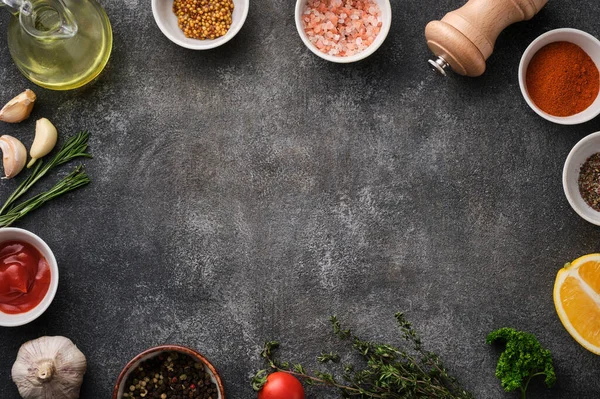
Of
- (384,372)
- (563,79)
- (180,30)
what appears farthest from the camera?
(180,30)

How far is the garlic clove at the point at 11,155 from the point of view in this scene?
2.14 metres

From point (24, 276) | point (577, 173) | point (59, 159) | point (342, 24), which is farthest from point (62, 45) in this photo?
point (577, 173)

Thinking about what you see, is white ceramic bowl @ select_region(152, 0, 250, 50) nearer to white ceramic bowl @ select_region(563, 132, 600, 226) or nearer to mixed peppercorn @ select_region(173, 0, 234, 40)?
mixed peppercorn @ select_region(173, 0, 234, 40)

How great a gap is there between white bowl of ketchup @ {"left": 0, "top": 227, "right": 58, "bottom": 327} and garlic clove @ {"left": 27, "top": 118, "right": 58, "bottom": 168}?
0.91 ft

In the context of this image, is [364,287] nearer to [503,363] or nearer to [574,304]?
[503,363]

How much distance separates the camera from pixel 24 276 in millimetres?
2010

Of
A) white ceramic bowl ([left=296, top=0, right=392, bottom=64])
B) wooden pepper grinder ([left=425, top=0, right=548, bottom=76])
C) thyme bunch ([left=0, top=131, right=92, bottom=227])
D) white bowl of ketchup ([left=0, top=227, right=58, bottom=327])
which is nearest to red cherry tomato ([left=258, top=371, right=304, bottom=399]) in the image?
white bowl of ketchup ([left=0, top=227, right=58, bottom=327])

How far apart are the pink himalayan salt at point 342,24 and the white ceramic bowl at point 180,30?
21cm

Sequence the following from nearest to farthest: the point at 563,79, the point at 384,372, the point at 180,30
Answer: the point at 384,372, the point at 563,79, the point at 180,30

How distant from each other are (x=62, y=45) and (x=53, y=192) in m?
0.48

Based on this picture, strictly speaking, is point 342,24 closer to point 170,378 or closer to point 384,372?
point 384,372

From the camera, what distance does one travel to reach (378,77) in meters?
2.19

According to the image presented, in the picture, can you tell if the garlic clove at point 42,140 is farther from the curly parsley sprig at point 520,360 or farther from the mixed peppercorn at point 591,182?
the mixed peppercorn at point 591,182

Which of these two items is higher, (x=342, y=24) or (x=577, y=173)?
(x=342, y=24)
